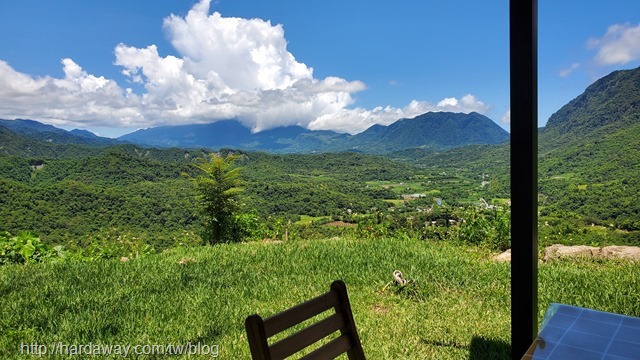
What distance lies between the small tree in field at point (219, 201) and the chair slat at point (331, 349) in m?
7.45

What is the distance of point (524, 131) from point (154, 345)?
2.91 m

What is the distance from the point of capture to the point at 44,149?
233ft

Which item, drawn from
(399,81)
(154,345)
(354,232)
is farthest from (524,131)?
(399,81)

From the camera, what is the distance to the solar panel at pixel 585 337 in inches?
46.7

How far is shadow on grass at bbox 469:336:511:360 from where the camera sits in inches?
108

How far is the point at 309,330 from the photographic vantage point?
1.37 meters

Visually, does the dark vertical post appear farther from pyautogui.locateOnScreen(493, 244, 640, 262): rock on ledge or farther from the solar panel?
pyautogui.locateOnScreen(493, 244, 640, 262): rock on ledge

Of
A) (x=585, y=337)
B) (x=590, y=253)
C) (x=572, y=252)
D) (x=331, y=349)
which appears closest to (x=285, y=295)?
(x=331, y=349)

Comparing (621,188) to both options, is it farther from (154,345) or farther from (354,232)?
(154,345)

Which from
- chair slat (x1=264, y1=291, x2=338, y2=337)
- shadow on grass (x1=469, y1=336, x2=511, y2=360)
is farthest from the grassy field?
chair slat (x1=264, y1=291, x2=338, y2=337)

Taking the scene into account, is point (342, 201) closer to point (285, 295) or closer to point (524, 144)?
point (285, 295)

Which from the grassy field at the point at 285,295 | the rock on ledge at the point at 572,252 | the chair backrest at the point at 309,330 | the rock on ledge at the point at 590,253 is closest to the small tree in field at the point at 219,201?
the grassy field at the point at 285,295

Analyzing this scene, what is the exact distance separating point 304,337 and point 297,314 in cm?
10

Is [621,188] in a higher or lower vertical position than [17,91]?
lower
